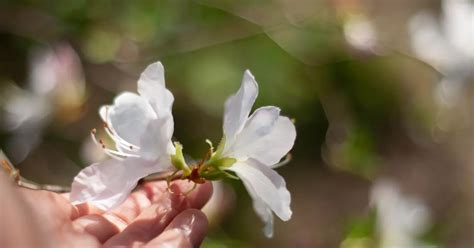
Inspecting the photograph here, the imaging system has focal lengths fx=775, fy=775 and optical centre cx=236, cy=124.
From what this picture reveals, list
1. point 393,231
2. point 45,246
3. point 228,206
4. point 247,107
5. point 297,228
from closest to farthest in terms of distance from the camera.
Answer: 1. point 45,246
2. point 247,107
3. point 393,231
4. point 228,206
5. point 297,228

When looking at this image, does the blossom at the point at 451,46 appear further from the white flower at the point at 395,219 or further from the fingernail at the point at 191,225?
the fingernail at the point at 191,225

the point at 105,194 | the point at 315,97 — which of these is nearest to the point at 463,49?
the point at 315,97

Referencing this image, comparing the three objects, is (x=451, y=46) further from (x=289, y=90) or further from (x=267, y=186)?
(x=267, y=186)

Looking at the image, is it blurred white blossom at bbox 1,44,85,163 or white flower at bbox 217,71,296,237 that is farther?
blurred white blossom at bbox 1,44,85,163

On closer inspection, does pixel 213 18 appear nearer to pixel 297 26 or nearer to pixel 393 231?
pixel 297 26

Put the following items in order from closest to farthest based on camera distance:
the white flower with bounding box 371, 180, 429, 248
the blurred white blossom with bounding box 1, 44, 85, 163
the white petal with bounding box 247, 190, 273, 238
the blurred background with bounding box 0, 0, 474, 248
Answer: the white petal with bounding box 247, 190, 273, 238
the white flower with bounding box 371, 180, 429, 248
the blurred white blossom with bounding box 1, 44, 85, 163
the blurred background with bounding box 0, 0, 474, 248

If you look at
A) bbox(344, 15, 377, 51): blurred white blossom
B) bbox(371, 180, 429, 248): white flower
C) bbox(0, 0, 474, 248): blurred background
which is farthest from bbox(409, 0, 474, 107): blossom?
bbox(371, 180, 429, 248): white flower

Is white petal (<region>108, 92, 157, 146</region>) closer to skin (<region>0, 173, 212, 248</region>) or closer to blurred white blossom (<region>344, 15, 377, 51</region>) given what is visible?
skin (<region>0, 173, 212, 248</region>)
